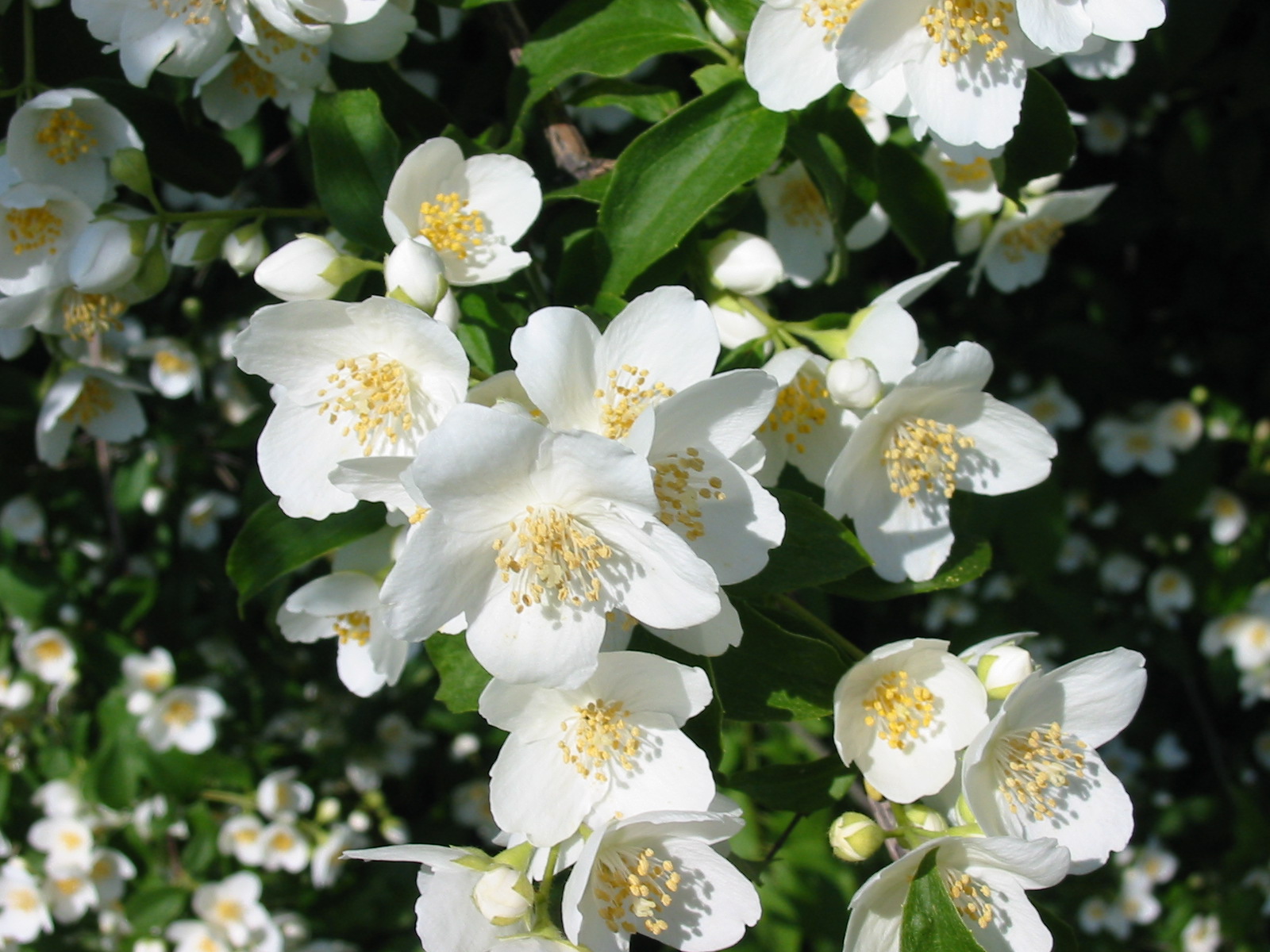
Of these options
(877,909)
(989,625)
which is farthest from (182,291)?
(989,625)

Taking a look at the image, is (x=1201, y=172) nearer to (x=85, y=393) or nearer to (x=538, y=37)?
(x=538, y=37)

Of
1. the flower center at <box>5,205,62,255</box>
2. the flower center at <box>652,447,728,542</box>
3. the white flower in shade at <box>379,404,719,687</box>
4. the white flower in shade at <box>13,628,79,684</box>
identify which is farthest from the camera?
the white flower in shade at <box>13,628,79,684</box>

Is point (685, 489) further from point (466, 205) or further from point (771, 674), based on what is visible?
point (466, 205)

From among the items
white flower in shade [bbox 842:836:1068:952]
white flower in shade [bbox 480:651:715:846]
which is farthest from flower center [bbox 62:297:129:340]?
white flower in shade [bbox 842:836:1068:952]

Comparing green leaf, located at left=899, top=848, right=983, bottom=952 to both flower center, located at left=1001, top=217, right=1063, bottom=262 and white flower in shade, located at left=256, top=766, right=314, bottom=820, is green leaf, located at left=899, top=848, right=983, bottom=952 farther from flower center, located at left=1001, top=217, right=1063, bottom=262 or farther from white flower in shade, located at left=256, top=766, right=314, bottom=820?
white flower in shade, located at left=256, top=766, right=314, bottom=820

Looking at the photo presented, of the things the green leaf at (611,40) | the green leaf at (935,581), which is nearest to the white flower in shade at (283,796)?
the green leaf at (935,581)

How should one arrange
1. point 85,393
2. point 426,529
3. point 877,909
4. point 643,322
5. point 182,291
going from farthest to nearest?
point 182,291 < point 85,393 < point 877,909 < point 643,322 < point 426,529

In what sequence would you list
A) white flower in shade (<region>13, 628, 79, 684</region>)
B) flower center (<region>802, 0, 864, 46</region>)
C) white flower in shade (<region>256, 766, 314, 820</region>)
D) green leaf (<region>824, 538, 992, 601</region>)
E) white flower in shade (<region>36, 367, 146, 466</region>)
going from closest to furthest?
1. flower center (<region>802, 0, 864, 46</region>)
2. green leaf (<region>824, 538, 992, 601</region>)
3. white flower in shade (<region>36, 367, 146, 466</region>)
4. white flower in shade (<region>13, 628, 79, 684</region>)
5. white flower in shade (<region>256, 766, 314, 820</region>)

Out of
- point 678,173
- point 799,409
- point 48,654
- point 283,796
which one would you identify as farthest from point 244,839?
point 678,173
